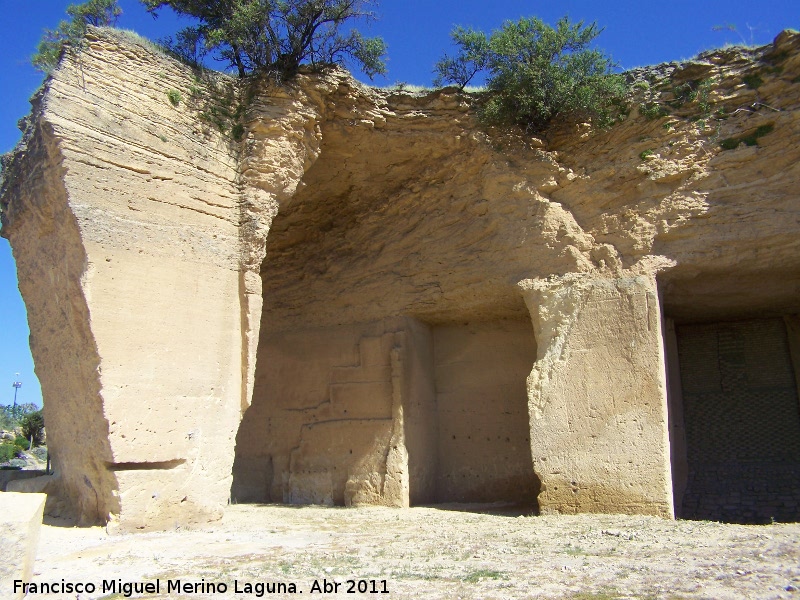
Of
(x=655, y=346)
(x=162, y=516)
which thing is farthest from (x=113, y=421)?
(x=655, y=346)

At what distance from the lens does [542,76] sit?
8984mm

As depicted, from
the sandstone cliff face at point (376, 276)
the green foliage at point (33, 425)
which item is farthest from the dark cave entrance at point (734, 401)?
the green foliage at point (33, 425)

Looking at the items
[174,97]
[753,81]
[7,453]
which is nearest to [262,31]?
[174,97]

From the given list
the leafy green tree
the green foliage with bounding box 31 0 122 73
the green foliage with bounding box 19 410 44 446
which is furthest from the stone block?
the green foliage with bounding box 19 410 44 446

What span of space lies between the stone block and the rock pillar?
568 cm

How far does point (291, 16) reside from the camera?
8906mm

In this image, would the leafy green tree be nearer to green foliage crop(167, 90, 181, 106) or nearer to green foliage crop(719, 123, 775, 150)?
green foliage crop(719, 123, 775, 150)

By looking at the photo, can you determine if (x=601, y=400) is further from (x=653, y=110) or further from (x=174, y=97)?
(x=174, y=97)

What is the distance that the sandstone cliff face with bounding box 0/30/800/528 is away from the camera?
6.73 meters

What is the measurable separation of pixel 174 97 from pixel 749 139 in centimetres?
660

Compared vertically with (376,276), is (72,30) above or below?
above

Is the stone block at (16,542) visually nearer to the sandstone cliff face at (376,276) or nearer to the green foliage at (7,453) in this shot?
the sandstone cliff face at (376,276)

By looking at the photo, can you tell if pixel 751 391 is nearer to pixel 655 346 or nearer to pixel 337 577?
pixel 655 346

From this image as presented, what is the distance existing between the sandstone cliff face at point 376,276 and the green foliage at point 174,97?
0.07 m
